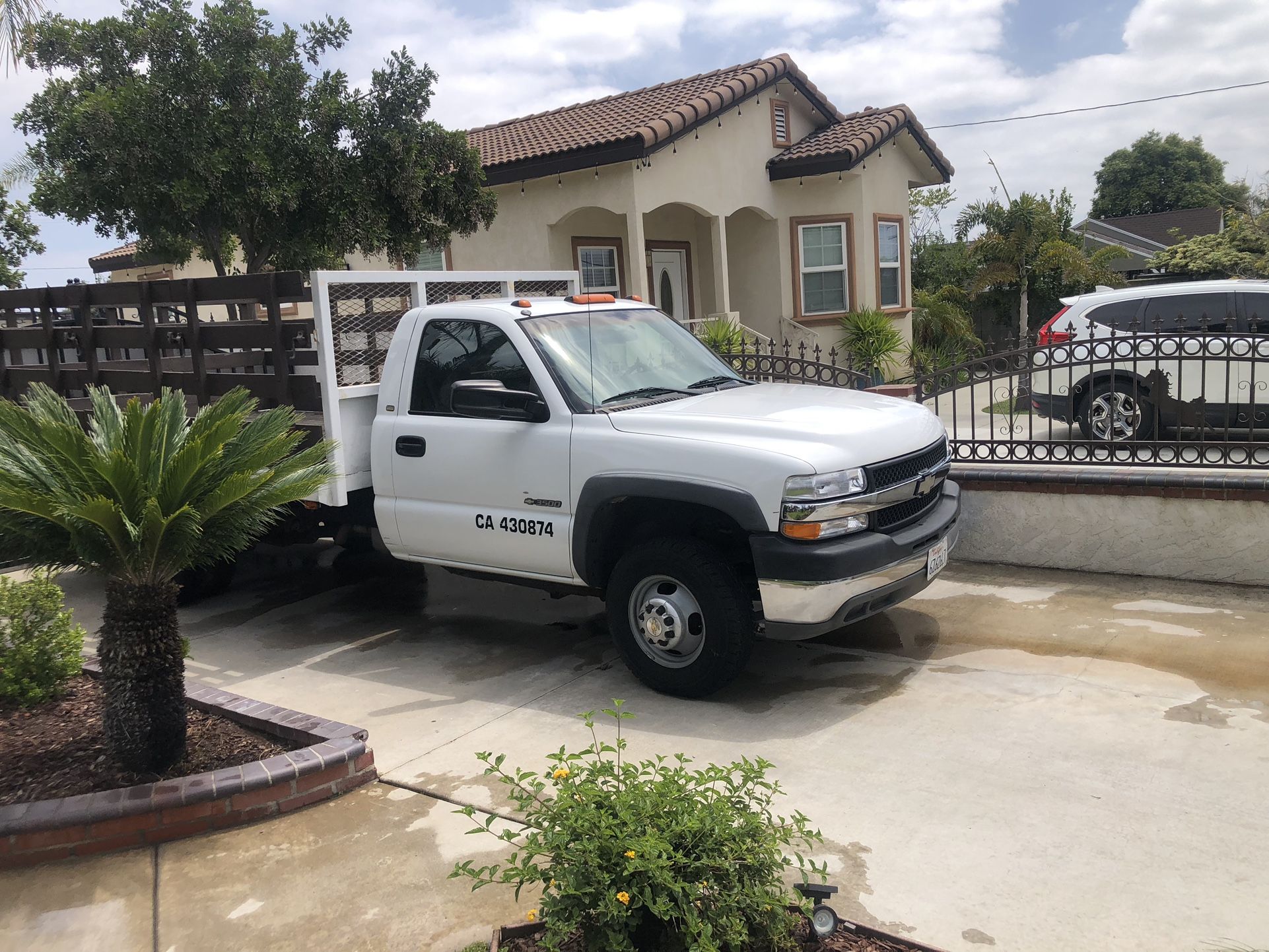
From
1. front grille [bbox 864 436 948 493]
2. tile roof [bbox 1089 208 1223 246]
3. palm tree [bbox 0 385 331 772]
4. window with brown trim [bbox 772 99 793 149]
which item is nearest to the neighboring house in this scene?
tile roof [bbox 1089 208 1223 246]

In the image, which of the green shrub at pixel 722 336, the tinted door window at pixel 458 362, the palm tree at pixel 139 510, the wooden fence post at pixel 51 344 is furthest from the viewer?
the green shrub at pixel 722 336

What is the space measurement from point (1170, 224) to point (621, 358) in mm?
46766

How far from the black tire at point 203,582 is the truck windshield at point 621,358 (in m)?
3.34

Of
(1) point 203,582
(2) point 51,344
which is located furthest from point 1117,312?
(2) point 51,344

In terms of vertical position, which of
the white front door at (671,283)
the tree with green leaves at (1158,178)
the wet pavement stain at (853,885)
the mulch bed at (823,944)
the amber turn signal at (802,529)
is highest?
the tree with green leaves at (1158,178)

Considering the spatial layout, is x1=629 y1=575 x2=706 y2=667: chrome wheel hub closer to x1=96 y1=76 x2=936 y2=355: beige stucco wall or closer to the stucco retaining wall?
the stucco retaining wall

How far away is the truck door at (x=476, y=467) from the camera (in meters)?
5.63

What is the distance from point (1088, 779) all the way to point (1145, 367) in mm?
5877

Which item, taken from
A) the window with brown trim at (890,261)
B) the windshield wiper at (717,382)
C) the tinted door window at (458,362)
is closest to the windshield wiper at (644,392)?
the windshield wiper at (717,382)

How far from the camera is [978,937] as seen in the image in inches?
124

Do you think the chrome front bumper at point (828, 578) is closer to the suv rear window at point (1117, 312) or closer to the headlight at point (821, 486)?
the headlight at point (821, 486)

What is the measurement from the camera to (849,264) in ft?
59.1

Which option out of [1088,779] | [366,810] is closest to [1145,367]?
[1088,779]

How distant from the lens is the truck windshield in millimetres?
5754
